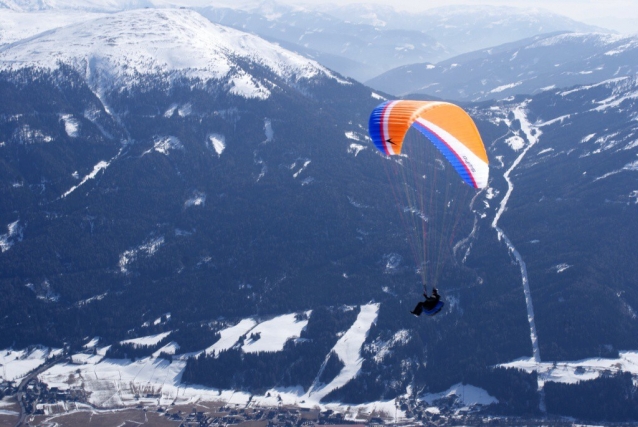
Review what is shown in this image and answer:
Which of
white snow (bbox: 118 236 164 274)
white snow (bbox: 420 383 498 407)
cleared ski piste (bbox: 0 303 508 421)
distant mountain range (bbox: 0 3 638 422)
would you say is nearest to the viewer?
white snow (bbox: 420 383 498 407)

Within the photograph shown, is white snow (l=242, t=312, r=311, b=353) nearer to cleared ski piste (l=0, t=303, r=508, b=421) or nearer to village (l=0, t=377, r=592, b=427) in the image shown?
cleared ski piste (l=0, t=303, r=508, b=421)

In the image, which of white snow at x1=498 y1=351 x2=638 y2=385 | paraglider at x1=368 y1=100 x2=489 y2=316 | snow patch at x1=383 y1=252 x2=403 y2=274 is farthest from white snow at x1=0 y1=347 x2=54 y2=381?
paraglider at x1=368 y1=100 x2=489 y2=316

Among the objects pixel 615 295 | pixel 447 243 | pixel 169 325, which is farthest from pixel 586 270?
pixel 169 325

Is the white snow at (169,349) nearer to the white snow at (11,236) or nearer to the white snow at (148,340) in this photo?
the white snow at (148,340)

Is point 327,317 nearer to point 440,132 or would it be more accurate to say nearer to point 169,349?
point 169,349

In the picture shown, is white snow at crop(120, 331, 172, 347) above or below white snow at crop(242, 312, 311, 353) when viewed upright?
below

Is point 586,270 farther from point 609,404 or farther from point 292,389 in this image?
point 292,389

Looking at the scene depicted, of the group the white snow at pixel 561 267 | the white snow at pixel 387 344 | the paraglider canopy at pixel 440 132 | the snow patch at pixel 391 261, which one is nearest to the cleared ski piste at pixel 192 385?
the white snow at pixel 387 344
